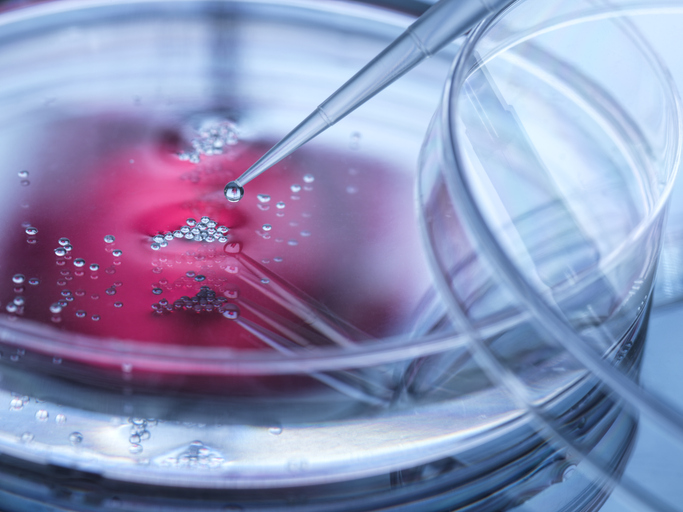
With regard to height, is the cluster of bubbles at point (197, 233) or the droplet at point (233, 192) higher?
the droplet at point (233, 192)

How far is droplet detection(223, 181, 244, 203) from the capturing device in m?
0.64

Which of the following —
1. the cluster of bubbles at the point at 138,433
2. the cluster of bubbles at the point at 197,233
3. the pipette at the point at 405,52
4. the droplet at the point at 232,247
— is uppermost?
the pipette at the point at 405,52

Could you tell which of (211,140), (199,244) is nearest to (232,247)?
(199,244)

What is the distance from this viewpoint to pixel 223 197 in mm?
656

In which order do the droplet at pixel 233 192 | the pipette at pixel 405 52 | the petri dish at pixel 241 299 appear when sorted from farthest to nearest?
1. the droplet at pixel 233 192
2. the pipette at pixel 405 52
3. the petri dish at pixel 241 299

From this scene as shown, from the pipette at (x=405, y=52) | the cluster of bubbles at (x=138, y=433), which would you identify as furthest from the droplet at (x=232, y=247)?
the cluster of bubbles at (x=138, y=433)

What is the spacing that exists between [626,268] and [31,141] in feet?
1.94

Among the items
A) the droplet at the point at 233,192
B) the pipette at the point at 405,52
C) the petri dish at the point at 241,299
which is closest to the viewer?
the petri dish at the point at 241,299

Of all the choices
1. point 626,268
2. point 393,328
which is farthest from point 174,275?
point 626,268

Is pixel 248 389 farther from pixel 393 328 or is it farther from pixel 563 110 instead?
pixel 563 110

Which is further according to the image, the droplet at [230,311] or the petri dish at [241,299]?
the droplet at [230,311]

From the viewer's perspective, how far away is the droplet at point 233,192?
0.64 m

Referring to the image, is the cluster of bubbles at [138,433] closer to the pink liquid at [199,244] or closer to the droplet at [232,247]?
the pink liquid at [199,244]

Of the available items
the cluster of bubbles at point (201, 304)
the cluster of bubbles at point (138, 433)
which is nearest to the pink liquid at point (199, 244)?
→ the cluster of bubbles at point (201, 304)
